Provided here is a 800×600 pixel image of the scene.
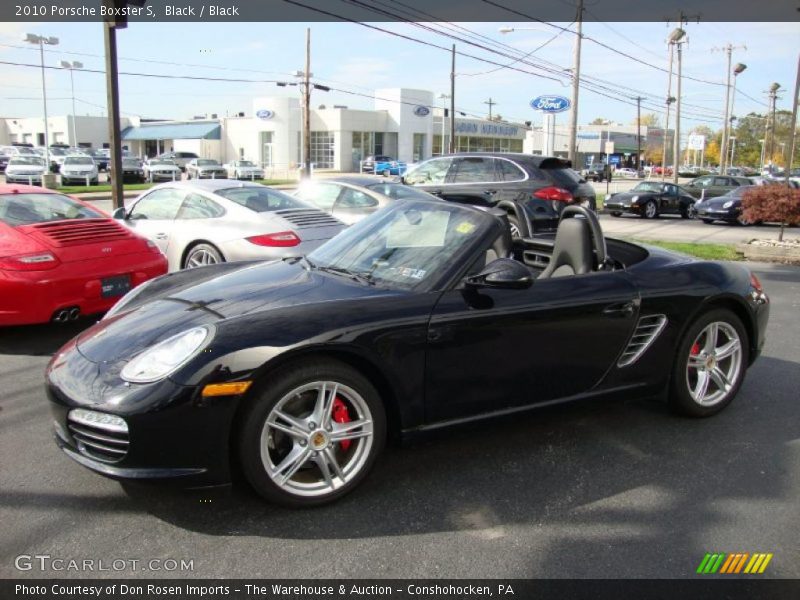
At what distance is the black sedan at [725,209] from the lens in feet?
72.5

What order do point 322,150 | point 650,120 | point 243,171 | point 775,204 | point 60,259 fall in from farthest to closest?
A: point 650,120 → point 322,150 → point 243,171 → point 775,204 → point 60,259

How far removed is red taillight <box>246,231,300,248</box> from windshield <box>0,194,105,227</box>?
5.07 ft

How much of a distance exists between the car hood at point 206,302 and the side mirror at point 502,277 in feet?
1.50

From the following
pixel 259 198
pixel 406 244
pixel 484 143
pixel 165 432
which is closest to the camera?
pixel 165 432

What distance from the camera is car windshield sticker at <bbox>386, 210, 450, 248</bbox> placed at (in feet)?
11.9

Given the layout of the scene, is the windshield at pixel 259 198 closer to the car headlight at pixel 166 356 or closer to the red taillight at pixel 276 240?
the red taillight at pixel 276 240

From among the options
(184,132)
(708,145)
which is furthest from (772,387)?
(708,145)

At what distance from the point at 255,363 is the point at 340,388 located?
1.36ft

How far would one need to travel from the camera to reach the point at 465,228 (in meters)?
3.58

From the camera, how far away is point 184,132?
73000mm

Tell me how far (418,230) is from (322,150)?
6788 cm

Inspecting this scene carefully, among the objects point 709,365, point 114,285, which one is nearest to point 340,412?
point 709,365

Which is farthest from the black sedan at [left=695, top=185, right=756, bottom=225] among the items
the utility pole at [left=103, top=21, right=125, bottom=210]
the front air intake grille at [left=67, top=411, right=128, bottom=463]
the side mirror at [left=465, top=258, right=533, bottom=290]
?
the front air intake grille at [left=67, top=411, right=128, bottom=463]

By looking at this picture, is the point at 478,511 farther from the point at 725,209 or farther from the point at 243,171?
the point at 243,171
